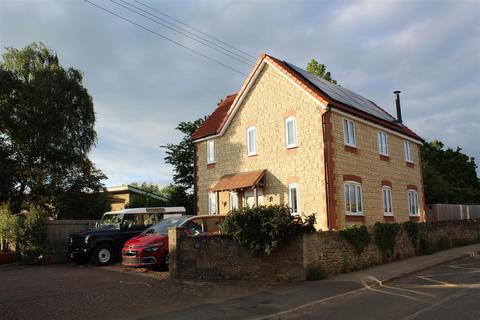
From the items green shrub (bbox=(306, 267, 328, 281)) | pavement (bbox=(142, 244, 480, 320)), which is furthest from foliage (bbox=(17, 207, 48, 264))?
green shrub (bbox=(306, 267, 328, 281))

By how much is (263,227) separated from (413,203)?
53.3ft

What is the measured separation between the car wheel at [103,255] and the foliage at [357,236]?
30.0 feet

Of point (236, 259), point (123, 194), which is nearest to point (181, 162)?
point (123, 194)

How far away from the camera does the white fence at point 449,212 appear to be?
3042cm

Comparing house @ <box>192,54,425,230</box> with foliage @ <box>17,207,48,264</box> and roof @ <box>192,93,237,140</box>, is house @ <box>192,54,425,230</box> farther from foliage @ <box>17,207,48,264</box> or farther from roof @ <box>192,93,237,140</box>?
foliage @ <box>17,207,48,264</box>

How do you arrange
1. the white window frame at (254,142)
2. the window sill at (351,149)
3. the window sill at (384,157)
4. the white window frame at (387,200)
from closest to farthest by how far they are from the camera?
the window sill at (351,149), the white window frame at (254,142), the white window frame at (387,200), the window sill at (384,157)

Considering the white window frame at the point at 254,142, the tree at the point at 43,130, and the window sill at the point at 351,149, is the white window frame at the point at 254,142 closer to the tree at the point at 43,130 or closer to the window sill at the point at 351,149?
the window sill at the point at 351,149

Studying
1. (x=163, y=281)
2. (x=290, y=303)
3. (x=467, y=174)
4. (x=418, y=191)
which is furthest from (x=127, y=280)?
(x=467, y=174)

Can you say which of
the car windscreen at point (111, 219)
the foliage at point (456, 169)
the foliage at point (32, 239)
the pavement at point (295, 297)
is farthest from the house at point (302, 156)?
the foliage at point (456, 169)

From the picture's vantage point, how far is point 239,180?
75.5ft

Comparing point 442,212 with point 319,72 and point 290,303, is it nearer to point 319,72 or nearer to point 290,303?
point 319,72

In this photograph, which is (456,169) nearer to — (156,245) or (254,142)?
(254,142)

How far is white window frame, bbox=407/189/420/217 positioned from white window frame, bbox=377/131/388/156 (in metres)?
3.41

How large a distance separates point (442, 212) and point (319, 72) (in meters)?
14.5
